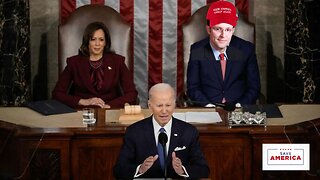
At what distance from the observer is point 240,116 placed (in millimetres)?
4344

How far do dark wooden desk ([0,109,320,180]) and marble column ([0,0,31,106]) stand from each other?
2.13m

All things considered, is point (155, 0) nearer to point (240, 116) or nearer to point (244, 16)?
point (244, 16)

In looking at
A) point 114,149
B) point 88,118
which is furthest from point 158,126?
point 88,118

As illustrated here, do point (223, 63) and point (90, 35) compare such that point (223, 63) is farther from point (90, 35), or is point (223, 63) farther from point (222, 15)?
point (90, 35)

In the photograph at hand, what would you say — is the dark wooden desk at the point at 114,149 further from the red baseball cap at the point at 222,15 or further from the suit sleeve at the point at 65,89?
the red baseball cap at the point at 222,15

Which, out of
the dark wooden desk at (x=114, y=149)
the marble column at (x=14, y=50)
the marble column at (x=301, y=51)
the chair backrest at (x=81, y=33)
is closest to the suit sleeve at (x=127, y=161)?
the dark wooden desk at (x=114, y=149)

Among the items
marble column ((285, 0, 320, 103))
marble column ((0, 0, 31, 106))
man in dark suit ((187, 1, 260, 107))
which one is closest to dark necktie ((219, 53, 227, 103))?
man in dark suit ((187, 1, 260, 107))

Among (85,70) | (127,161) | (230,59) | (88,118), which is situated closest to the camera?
(127,161)

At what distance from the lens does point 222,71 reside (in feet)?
18.4

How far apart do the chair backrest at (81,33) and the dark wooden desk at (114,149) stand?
1.78m

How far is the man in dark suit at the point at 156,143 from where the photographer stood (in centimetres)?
358

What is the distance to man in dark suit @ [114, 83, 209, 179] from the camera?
3.58 metres

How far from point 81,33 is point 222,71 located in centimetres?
128

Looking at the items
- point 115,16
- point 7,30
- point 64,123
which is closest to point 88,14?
point 115,16
